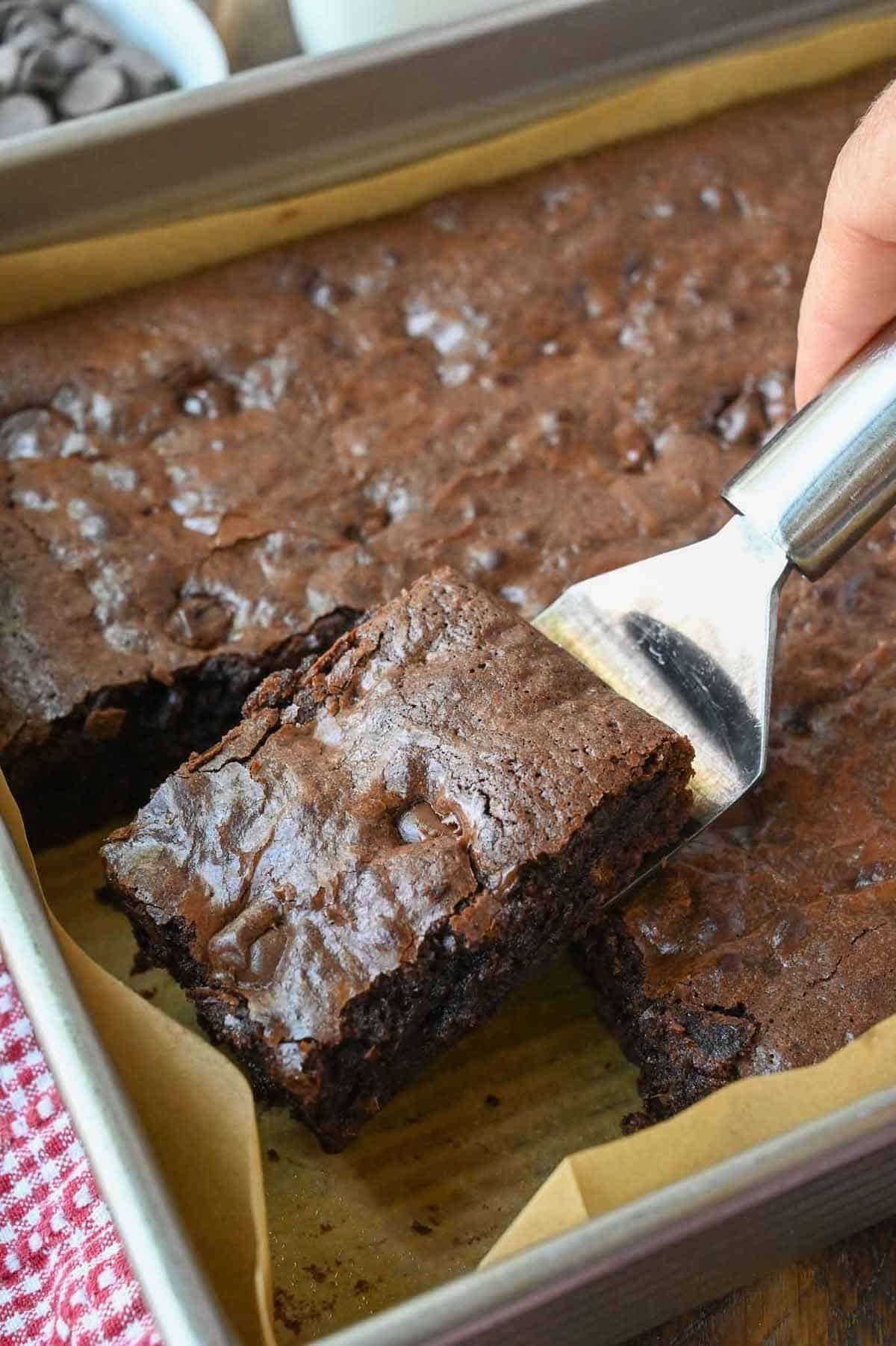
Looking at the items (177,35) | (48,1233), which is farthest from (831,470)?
(177,35)

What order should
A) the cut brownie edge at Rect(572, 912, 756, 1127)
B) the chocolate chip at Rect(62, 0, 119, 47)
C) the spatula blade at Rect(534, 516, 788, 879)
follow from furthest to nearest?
the chocolate chip at Rect(62, 0, 119, 47)
the spatula blade at Rect(534, 516, 788, 879)
the cut brownie edge at Rect(572, 912, 756, 1127)

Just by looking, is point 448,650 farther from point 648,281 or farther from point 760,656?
point 648,281

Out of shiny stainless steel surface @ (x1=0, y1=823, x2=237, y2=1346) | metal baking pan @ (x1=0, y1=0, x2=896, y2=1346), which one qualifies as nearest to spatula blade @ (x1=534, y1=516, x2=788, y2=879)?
metal baking pan @ (x1=0, y1=0, x2=896, y2=1346)

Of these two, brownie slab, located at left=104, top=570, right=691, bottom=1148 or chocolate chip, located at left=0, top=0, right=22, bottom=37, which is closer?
brownie slab, located at left=104, top=570, right=691, bottom=1148

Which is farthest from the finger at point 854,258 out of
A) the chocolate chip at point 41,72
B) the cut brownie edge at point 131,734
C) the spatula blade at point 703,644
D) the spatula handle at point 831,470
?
the chocolate chip at point 41,72

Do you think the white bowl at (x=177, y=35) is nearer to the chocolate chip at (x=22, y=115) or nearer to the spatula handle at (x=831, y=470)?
the chocolate chip at (x=22, y=115)

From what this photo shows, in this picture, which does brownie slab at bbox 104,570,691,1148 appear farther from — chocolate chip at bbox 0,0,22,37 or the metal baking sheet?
chocolate chip at bbox 0,0,22,37

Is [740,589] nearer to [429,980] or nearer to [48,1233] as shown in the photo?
[429,980]
